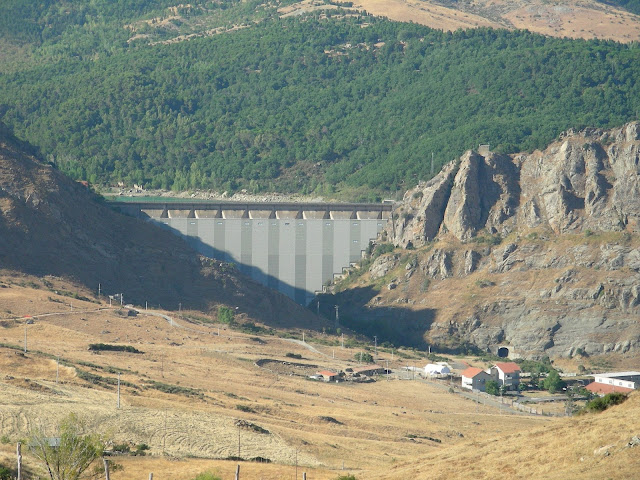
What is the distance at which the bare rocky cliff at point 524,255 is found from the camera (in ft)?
519

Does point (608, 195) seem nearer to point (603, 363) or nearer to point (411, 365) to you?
point (603, 363)

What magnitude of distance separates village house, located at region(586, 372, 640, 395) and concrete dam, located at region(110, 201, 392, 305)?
171ft

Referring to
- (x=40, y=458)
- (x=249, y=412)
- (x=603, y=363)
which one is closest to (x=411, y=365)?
(x=603, y=363)

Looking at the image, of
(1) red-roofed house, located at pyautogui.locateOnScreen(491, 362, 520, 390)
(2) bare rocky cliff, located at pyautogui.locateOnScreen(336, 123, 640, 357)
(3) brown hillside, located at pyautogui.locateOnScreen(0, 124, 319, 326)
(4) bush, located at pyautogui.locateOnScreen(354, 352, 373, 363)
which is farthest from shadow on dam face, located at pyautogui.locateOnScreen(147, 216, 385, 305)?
(1) red-roofed house, located at pyautogui.locateOnScreen(491, 362, 520, 390)

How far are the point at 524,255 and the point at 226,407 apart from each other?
73927 mm

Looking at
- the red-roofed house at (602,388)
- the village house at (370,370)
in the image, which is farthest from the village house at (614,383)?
the village house at (370,370)

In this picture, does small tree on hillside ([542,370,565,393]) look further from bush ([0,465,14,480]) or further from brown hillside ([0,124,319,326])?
bush ([0,465,14,480])

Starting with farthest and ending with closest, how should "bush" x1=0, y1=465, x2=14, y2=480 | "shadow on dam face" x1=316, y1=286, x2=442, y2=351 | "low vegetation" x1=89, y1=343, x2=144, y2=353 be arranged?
"shadow on dam face" x1=316, y1=286, x2=442, y2=351
"low vegetation" x1=89, y1=343, x2=144, y2=353
"bush" x1=0, y1=465, x2=14, y2=480

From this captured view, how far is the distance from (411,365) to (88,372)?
48.8 meters

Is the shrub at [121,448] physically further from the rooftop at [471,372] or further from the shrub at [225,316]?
the shrub at [225,316]

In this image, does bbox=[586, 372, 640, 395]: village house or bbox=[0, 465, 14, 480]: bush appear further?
bbox=[586, 372, 640, 395]: village house

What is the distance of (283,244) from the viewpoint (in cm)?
18212

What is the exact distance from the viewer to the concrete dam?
18188cm

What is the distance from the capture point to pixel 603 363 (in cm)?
15175
